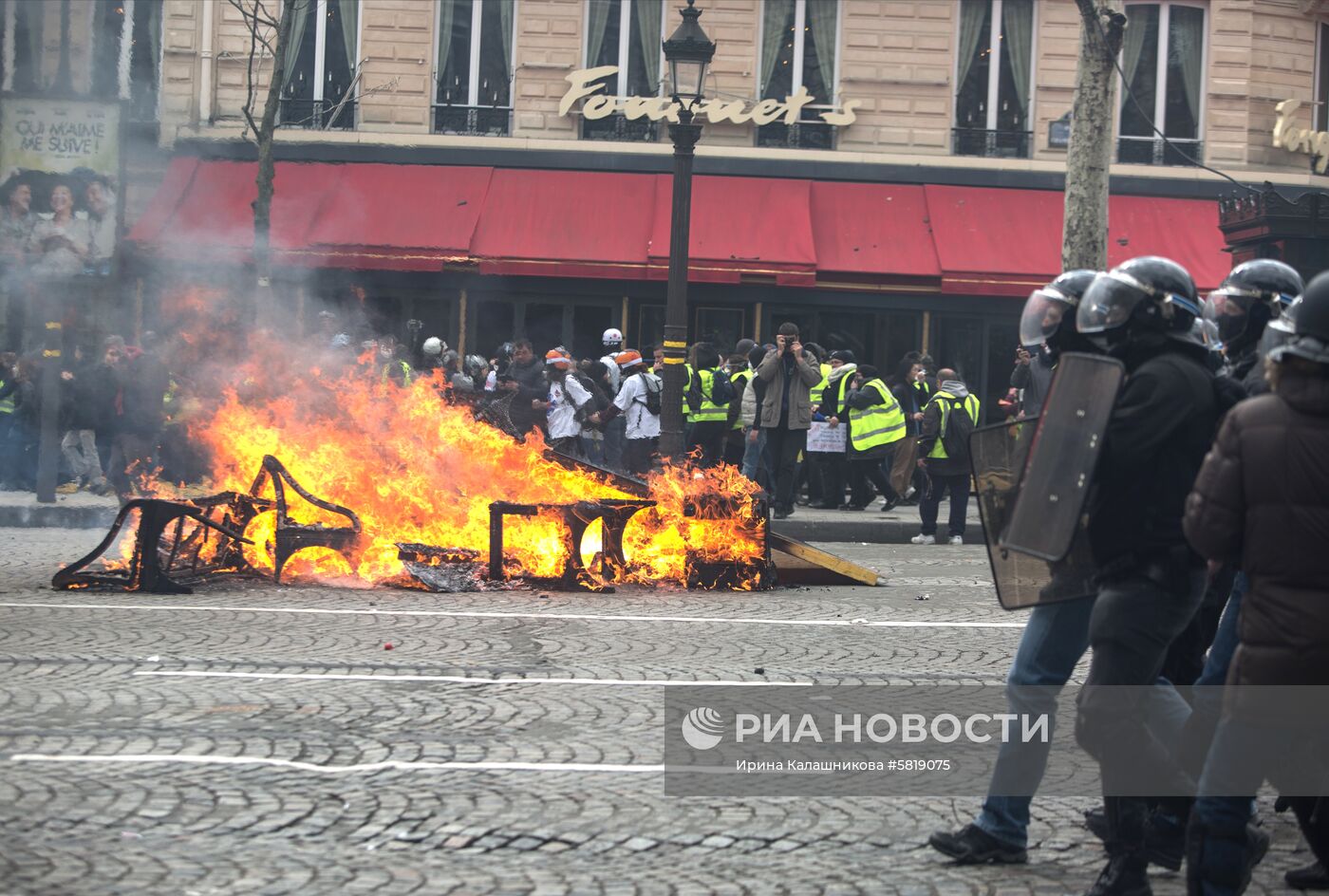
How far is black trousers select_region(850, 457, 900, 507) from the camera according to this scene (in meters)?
16.1

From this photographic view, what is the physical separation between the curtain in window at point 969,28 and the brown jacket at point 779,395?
31.0 feet

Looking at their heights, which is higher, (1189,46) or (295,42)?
(1189,46)

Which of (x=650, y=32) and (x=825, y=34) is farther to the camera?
(x=650, y=32)

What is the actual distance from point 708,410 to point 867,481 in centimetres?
188

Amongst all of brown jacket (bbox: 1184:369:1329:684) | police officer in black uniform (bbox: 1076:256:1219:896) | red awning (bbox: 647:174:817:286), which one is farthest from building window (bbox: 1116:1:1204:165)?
brown jacket (bbox: 1184:369:1329:684)

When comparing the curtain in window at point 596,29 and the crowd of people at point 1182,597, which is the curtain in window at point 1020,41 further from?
the crowd of people at point 1182,597

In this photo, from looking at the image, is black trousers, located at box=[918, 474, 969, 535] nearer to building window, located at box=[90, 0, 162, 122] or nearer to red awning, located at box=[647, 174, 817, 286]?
red awning, located at box=[647, 174, 817, 286]

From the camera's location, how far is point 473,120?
22.7 m

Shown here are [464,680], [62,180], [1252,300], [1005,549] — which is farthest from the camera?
[62,180]

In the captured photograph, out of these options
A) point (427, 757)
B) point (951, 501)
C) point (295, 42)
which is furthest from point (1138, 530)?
point (295, 42)

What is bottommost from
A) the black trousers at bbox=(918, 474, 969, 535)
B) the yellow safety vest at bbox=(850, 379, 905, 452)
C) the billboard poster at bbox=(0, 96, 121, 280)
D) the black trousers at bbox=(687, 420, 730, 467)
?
the black trousers at bbox=(918, 474, 969, 535)

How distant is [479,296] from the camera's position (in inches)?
874

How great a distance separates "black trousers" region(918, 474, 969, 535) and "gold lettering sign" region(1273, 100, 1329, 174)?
36.1ft

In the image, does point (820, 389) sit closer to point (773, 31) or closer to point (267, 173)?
point (267, 173)
